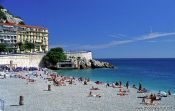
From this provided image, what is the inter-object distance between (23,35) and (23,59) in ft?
95.7

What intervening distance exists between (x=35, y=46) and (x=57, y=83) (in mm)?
65621

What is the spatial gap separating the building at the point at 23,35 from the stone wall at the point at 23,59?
61.3 ft

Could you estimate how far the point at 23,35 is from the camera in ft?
343

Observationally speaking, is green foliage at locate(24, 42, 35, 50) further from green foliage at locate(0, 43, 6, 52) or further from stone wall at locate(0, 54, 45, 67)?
stone wall at locate(0, 54, 45, 67)

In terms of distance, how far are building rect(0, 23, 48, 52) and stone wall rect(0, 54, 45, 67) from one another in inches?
736

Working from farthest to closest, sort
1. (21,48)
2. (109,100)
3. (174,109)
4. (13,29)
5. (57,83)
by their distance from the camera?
Result: (13,29) → (21,48) → (57,83) → (109,100) → (174,109)

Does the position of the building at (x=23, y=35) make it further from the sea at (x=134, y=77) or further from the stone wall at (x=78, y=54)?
the sea at (x=134, y=77)

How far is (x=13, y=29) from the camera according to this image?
10206 cm

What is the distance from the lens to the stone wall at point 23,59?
238 feet

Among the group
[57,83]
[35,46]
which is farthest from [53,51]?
[57,83]

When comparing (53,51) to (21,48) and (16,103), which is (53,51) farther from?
(16,103)

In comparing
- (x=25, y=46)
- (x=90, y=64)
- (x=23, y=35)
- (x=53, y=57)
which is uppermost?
(x=23, y=35)

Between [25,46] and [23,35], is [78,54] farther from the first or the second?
[23,35]

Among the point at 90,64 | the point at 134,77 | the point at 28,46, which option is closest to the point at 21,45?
the point at 28,46
